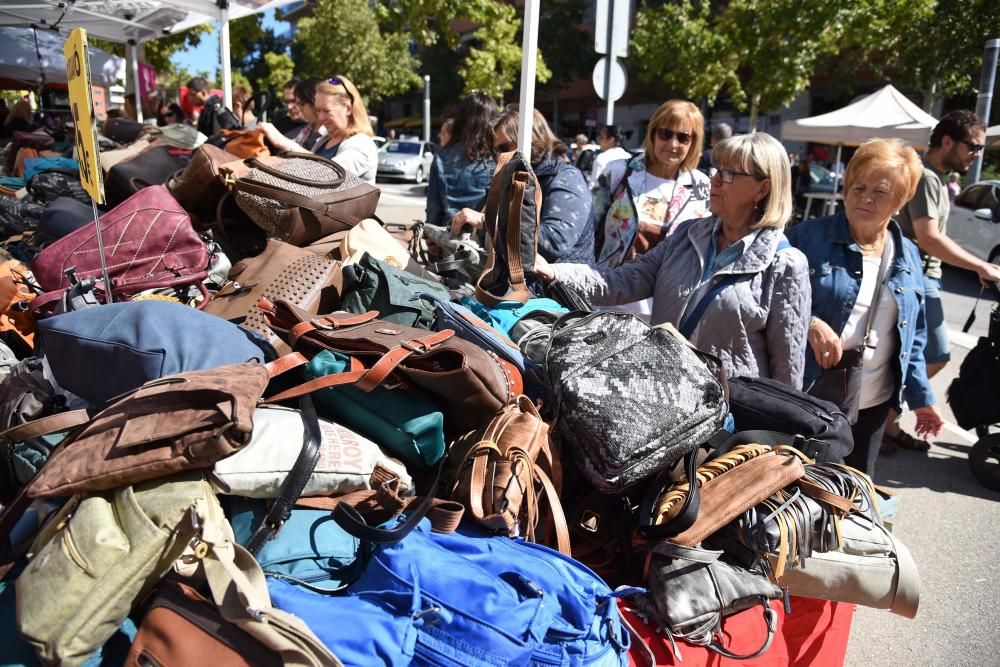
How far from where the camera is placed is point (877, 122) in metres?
12.6

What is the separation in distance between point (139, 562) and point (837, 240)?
2.91m

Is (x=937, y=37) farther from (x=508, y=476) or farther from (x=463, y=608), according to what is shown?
(x=463, y=608)

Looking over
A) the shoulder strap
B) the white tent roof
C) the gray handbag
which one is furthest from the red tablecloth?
the white tent roof

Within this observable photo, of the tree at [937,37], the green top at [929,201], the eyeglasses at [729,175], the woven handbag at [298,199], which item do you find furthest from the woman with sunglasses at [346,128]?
the tree at [937,37]

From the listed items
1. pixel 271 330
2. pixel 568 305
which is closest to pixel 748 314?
pixel 568 305

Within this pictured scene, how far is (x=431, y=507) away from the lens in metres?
1.69

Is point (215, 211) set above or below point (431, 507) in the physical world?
above

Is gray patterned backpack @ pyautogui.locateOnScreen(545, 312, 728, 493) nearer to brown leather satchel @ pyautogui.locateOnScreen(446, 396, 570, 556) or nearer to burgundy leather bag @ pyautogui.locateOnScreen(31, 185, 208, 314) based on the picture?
brown leather satchel @ pyautogui.locateOnScreen(446, 396, 570, 556)

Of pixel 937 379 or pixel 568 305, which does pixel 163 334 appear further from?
pixel 937 379

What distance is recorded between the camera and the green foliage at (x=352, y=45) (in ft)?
117

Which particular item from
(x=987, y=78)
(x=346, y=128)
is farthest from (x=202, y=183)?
(x=987, y=78)

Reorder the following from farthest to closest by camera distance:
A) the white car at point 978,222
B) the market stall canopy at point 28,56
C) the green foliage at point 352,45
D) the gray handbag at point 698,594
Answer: the green foliage at point 352,45
the market stall canopy at point 28,56
the white car at point 978,222
the gray handbag at point 698,594

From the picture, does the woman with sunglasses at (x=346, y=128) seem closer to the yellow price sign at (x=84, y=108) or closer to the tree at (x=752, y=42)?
the yellow price sign at (x=84, y=108)

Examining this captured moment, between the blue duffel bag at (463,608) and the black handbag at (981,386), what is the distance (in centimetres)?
371
